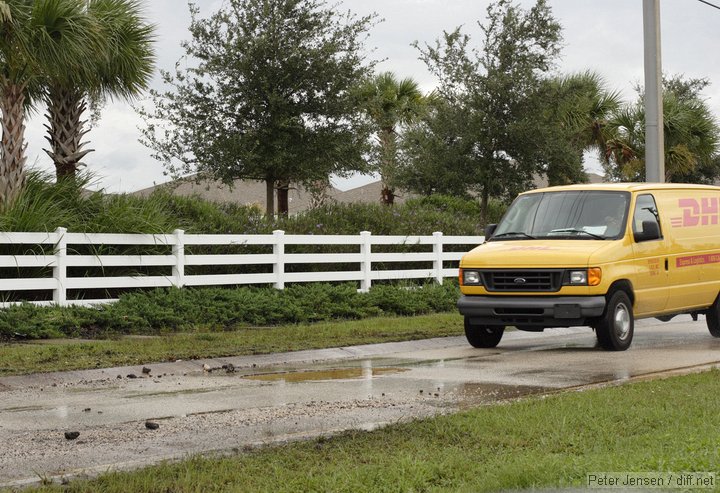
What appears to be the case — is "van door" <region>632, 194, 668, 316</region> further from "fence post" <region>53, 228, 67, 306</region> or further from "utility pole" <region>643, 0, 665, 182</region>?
Result: "fence post" <region>53, 228, 67, 306</region>

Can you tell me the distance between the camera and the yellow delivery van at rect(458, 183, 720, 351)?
1295 cm

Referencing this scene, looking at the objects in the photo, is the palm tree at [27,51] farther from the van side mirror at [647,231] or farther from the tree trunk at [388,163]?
the tree trunk at [388,163]

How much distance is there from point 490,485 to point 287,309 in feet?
37.3

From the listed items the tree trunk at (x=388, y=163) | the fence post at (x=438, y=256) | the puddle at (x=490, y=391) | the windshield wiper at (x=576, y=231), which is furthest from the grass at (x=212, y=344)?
the tree trunk at (x=388, y=163)

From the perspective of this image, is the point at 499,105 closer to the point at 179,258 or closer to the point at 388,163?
the point at 388,163

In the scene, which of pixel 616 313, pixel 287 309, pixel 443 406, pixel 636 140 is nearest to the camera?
pixel 443 406

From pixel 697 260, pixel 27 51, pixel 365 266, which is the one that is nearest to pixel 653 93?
pixel 697 260

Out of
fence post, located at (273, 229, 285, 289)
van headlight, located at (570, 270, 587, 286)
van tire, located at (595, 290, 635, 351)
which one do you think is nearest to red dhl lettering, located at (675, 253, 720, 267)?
van tire, located at (595, 290, 635, 351)

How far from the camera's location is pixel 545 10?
109 feet

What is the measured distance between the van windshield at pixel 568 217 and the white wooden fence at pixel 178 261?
17.1ft

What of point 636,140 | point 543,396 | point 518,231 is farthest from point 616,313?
point 636,140

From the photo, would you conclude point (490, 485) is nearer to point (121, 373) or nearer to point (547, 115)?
point (121, 373)

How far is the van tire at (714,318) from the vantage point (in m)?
15.3

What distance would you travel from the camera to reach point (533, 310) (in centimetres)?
1302
